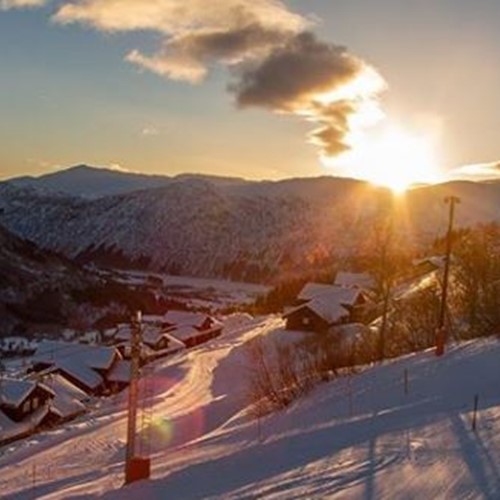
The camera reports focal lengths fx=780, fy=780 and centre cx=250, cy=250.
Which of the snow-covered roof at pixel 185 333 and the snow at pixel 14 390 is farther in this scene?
the snow-covered roof at pixel 185 333

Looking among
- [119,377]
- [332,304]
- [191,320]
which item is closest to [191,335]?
[191,320]

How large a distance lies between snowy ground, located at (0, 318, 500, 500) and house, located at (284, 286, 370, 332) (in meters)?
38.6

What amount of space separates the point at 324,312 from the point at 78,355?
72.5ft

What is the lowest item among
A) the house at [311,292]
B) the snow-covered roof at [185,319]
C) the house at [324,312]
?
the snow-covered roof at [185,319]

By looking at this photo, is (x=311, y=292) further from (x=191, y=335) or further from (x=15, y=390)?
(x=15, y=390)

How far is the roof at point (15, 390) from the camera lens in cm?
4672

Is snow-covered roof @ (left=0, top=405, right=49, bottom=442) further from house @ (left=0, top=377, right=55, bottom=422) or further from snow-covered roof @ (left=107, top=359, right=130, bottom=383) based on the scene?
snow-covered roof @ (left=107, top=359, right=130, bottom=383)

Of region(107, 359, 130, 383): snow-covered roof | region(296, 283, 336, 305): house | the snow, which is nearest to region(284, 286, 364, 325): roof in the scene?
region(296, 283, 336, 305): house

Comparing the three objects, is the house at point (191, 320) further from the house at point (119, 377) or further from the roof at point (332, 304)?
the house at point (119, 377)

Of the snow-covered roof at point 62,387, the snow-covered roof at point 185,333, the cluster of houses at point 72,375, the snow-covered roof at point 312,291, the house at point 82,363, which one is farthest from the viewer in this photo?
the snow-covered roof at point 185,333

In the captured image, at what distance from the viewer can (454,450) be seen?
12.1 meters

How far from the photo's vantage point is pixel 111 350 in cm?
6475

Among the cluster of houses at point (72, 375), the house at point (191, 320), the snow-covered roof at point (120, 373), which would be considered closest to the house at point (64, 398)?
the cluster of houses at point (72, 375)

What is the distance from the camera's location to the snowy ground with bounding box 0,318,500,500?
11.1 m
